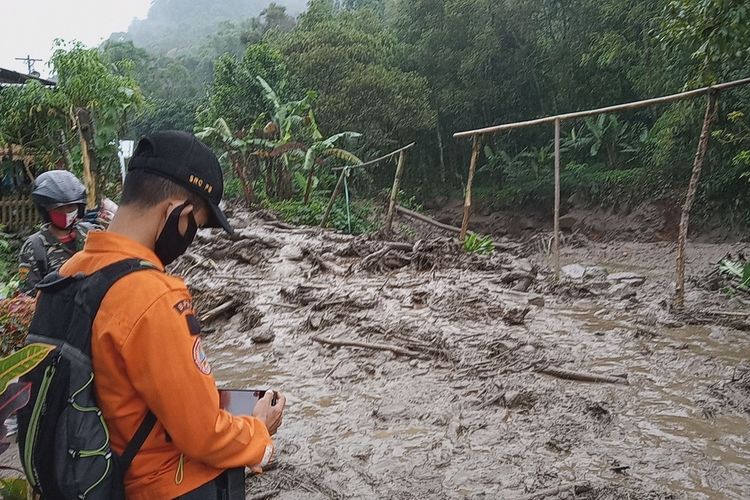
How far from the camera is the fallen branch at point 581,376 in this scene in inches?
179

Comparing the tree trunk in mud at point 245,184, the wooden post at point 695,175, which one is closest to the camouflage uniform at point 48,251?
the wooden post at point 695,175

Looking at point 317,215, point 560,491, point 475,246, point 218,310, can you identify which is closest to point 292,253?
point 218,310

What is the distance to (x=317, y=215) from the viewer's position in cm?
1666

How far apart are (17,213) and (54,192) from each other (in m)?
11.0

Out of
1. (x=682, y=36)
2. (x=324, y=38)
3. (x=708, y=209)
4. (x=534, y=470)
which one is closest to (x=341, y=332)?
(x=534, y=470)

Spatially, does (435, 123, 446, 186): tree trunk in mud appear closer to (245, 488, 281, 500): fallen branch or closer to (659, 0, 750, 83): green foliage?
Answer: (659, 0, 750, 83): green foliage

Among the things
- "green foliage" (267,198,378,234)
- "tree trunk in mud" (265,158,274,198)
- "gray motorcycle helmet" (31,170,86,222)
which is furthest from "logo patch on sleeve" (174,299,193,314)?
"tree trunk in mud" (265,158,274,198)

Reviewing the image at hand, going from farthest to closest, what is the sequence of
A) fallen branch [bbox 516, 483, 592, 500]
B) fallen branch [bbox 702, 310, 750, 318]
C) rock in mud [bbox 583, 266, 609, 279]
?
rock in mud [bbox 583, 266, 609, 279] < fallen branch [bbox 702, 310, 750, 318] < fallen branch [bbox 516, 483, 592, 500]

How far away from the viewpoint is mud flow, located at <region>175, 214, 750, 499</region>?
3.22m

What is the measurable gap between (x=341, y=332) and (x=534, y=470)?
131 inches

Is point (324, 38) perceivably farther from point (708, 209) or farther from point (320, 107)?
point (708, 209)

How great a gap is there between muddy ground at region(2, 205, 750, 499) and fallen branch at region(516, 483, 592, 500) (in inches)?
0.4

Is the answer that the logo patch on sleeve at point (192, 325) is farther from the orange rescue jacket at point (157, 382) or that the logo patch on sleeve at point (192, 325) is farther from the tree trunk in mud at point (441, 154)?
the tree trunk in mud at point (441, 154)

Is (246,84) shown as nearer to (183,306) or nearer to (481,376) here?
(481,376)
